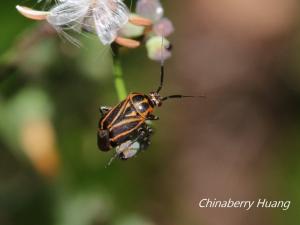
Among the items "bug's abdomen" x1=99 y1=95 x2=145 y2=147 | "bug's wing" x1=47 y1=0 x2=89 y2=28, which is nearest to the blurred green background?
"bug's wing" x1=47 y1=0 x2=89 y2=28

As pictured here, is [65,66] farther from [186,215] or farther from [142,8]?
[186,215]

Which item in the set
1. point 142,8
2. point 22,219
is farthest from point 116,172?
point 142,8

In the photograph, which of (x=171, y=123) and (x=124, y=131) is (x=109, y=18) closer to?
(x=124, y=131)

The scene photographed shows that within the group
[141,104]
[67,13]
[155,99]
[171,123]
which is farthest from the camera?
[171,123]

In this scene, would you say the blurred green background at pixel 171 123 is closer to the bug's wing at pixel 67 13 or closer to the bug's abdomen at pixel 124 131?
the bug's wing at pixel 67 13

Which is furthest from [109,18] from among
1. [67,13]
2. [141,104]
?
[141,104]
